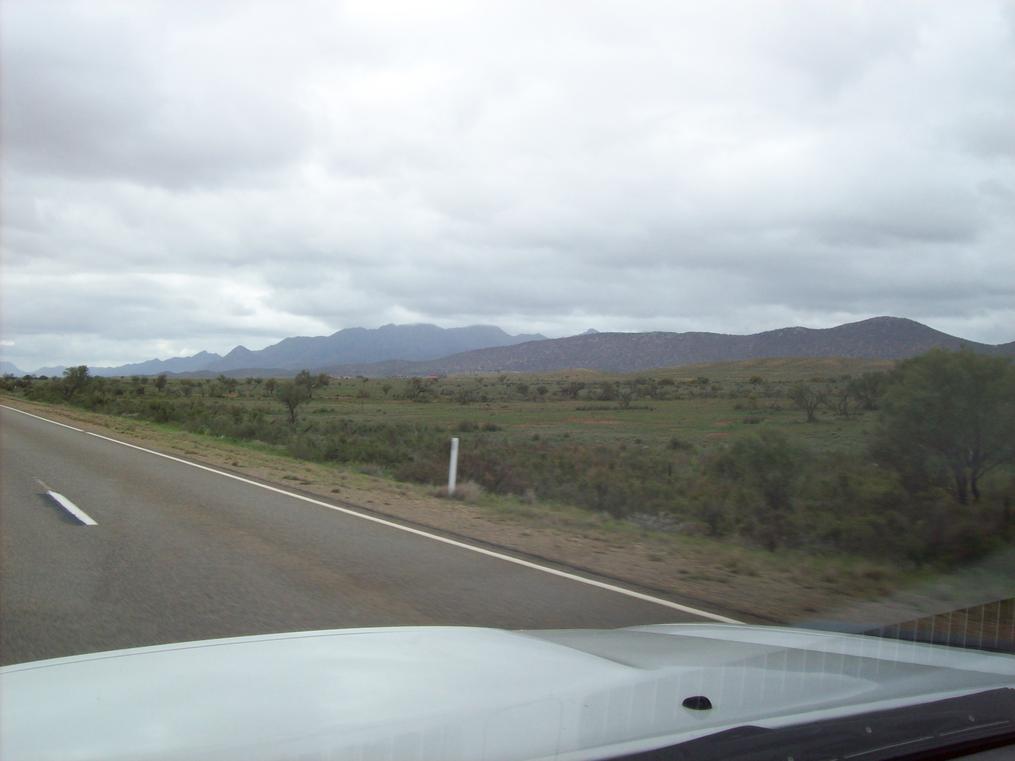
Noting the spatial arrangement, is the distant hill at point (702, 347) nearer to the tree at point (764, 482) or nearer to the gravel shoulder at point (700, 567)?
the tree at point (764, 482)

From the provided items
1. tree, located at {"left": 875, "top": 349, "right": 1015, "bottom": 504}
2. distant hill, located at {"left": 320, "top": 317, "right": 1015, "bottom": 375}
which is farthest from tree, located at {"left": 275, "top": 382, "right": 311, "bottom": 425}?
distant hill, located at {"left": 320, "top": 317, "right": 1015, "bottom": 375}

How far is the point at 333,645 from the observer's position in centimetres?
416

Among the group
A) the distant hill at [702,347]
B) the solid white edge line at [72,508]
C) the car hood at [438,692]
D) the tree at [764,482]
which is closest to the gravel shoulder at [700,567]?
the tree at [764,482]

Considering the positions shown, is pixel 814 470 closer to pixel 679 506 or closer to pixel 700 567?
pixel 679 506

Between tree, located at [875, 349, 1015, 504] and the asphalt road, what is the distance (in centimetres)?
758

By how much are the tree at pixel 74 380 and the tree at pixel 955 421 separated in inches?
2786

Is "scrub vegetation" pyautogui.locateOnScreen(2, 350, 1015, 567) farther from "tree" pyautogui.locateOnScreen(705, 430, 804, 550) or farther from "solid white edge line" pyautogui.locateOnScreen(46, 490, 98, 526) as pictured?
"solid white edge line" pyautogui.locateOnScreen(46, 490, 98, 526)

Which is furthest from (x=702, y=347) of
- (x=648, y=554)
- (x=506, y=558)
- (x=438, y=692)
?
(x=438, y=692)

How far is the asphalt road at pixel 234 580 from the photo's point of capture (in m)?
6.77

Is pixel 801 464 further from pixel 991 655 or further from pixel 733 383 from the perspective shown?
pixel 733 383

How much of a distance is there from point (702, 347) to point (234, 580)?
447 ft

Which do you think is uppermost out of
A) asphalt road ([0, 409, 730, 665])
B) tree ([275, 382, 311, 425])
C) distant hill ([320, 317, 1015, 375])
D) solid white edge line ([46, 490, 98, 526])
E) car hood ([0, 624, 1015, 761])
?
distant hill ([320, 317, 1015, 375])

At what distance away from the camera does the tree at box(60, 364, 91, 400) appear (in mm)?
71838

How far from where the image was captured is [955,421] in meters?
13.5
